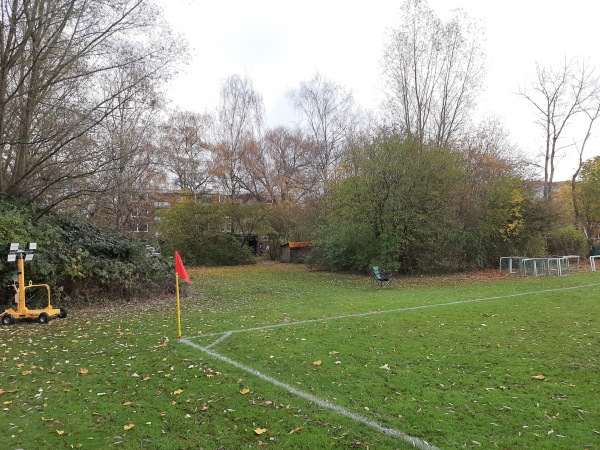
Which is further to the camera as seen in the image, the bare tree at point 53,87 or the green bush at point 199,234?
the green bush at point 199,234

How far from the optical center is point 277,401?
4.38m

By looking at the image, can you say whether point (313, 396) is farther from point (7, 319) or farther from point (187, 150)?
point (187, 150)

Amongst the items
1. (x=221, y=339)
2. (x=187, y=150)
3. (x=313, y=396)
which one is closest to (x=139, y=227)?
(x=187, y=150)

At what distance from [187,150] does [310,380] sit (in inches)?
1227

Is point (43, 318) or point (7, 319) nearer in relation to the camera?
point (7, 319)

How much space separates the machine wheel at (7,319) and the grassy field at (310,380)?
0.74 feet

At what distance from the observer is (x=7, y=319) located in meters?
8.91

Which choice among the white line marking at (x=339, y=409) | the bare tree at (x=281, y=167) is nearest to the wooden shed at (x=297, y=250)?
the bare tree at (x=281, y=167)

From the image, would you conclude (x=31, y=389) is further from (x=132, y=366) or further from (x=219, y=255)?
(x=219, y=255)

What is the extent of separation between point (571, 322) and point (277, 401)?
6.36m

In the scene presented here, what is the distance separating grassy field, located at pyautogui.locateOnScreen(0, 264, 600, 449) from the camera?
3629mm

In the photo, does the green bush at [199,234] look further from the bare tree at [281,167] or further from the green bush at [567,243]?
the green bush at [567,243]

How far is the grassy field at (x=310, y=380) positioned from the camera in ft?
11.9

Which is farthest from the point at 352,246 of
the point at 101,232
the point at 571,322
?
the point at 571,322
